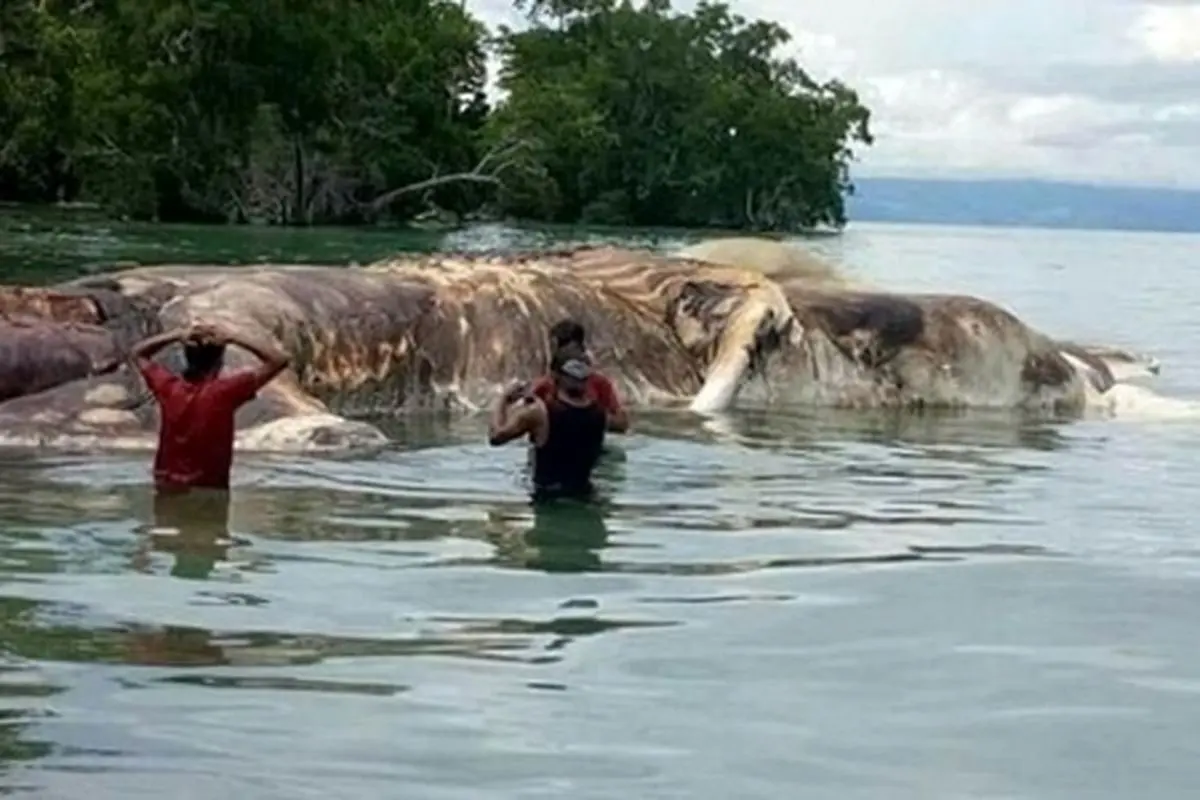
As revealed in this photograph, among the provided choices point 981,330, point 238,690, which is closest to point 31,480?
point 238,690

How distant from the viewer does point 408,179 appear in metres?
75.1

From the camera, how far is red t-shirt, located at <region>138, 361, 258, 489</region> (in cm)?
1046

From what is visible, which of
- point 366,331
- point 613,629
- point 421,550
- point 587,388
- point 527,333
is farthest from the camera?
point 527,333

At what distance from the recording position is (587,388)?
11.1 m

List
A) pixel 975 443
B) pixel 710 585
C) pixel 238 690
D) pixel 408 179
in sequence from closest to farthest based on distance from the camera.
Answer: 1. pixel 238 690
2. pixel 710 585
3. pixel 975 443
4. pixel 408 179

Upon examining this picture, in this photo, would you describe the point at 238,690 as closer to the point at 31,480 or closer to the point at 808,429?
the point at 31,480

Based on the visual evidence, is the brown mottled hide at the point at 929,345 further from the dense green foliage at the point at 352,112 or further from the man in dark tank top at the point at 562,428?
the dense green foliage at the point at 352,112

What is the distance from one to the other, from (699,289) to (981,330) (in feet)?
7.00

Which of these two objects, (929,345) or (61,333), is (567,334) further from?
(929,345)

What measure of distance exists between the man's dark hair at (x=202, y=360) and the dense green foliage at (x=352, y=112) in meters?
40.2

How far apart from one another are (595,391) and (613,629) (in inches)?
139

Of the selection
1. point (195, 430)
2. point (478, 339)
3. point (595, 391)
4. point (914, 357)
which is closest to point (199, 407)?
point (195, 430)

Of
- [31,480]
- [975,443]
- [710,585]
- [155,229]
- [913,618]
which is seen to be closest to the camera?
[913,618]

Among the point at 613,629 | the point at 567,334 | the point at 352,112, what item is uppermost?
the point at 352,112
